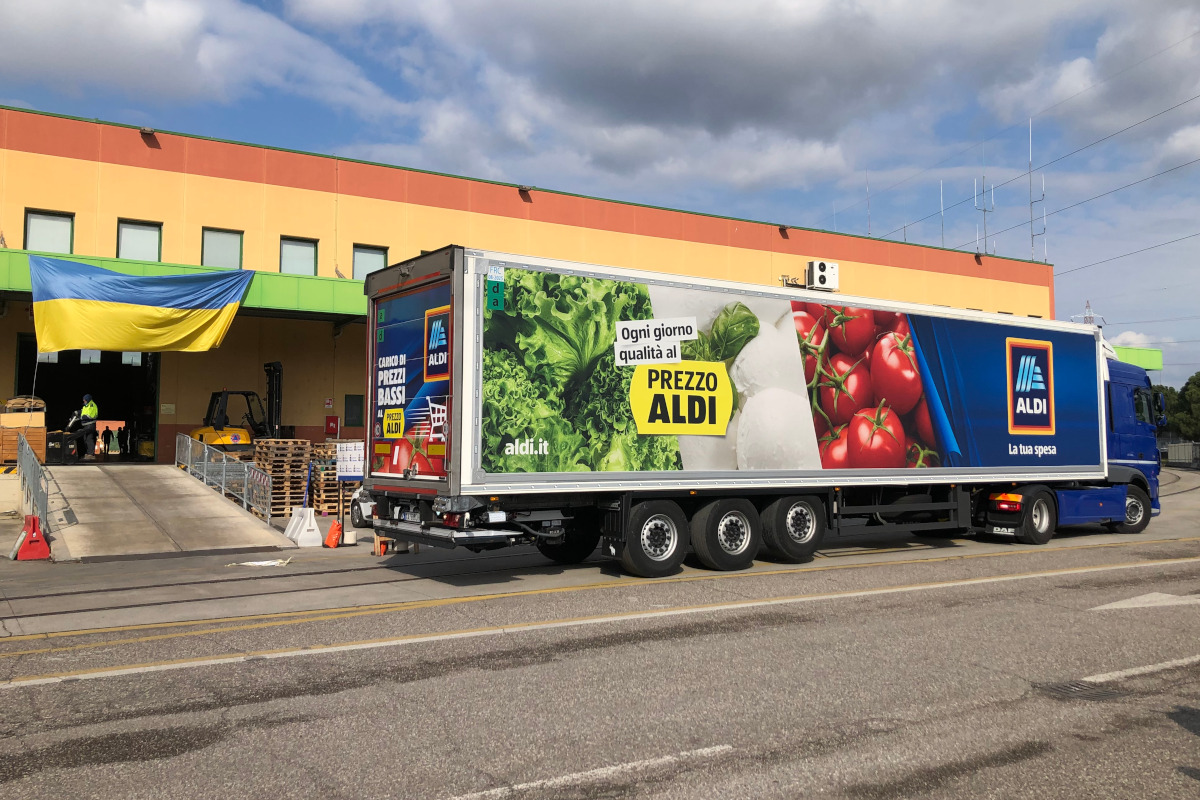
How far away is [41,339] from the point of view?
20297mm

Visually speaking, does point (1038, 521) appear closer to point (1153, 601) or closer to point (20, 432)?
point (1153, 601)

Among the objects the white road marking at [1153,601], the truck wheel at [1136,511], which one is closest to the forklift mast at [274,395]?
the truck wheel at [1136,511]

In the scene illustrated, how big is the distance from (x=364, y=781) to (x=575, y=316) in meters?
6.82

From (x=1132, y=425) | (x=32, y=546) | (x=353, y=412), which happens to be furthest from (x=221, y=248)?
(x=1132, y=425)

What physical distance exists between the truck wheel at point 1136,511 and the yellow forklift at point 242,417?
64.3 feet

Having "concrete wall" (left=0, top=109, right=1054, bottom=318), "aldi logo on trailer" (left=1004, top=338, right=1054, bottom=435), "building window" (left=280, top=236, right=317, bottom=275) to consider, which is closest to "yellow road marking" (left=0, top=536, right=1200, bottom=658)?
"aldi logo on trailer" (left=1004, top=338, right=1054, bottom=435)

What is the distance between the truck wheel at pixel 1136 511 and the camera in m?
17.2

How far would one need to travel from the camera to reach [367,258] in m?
26.7

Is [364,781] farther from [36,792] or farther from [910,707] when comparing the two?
[910,707]

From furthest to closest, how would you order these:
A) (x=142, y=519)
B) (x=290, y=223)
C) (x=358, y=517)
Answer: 1. (x=290, y=223)
2. (x=142, y=519)
3. (x=358, y=517)

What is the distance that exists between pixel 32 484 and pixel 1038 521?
717 inches

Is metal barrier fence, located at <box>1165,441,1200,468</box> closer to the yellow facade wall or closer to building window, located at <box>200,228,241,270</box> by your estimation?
the yellow facade wall

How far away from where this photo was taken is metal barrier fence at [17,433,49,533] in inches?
604

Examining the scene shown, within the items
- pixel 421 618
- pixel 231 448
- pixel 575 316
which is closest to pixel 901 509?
pixel 575 316
